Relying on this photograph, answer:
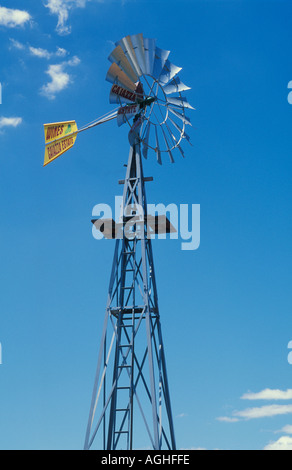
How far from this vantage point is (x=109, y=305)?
26.3 m

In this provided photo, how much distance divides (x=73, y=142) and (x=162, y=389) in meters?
11.5

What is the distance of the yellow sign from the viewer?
2679 centimetres

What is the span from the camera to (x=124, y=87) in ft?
90.1

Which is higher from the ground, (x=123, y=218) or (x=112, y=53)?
(x=112, y=53)

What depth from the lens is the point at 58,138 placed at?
27391mm

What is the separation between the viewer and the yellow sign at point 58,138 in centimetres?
2679

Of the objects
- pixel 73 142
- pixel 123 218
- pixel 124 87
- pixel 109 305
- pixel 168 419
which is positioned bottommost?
pixel 168 419
